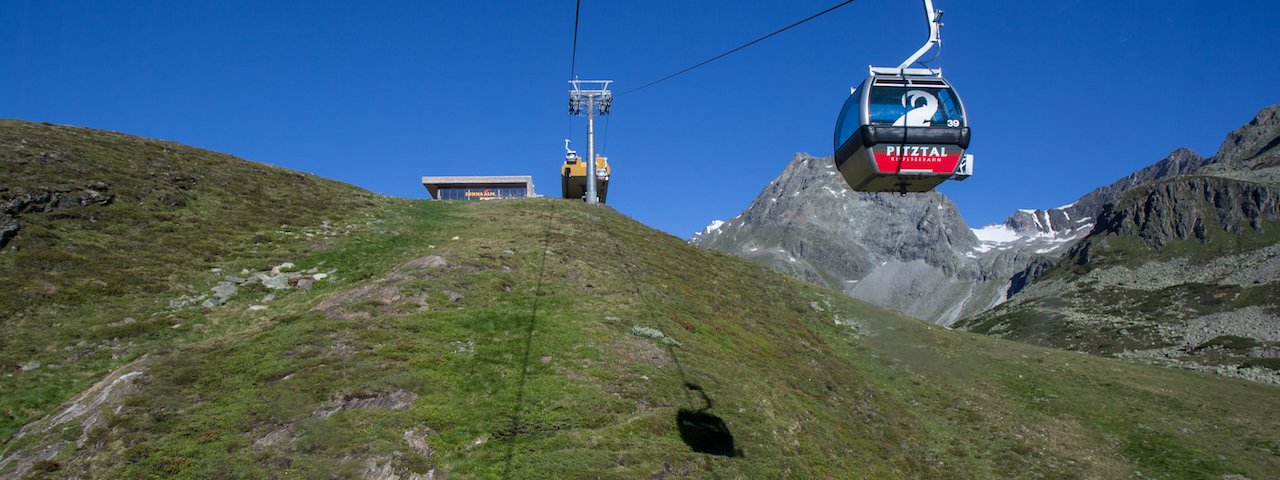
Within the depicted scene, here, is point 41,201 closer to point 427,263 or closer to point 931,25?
point 427,263

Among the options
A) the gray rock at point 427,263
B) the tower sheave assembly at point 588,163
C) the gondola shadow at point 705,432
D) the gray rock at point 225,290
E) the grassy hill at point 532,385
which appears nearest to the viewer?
the grassy hill at point 532,385

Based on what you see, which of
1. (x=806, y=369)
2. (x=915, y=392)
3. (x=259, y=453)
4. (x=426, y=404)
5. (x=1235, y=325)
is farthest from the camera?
(x=1235, y=325)

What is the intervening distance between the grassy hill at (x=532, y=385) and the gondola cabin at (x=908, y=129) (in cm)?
741

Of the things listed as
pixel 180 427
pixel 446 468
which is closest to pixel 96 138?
pixel 180 427

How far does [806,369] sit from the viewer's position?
30.4m

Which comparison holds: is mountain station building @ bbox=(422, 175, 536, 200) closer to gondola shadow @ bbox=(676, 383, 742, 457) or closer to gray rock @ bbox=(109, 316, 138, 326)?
gray rock @ bbox=(109, 316, 138, 326)

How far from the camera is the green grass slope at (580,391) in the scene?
16.1 m

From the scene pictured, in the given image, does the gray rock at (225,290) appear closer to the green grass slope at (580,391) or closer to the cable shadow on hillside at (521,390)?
the green grass slope at (580,391)

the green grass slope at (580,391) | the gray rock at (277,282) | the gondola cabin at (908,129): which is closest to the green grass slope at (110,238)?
the green grass slope at (580,391)

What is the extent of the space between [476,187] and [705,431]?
7087 cm

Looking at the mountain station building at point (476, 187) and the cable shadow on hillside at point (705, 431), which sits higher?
the mountain station building at point (476, 187)

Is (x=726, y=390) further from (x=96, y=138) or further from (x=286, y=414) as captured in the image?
(x=96, y=138)

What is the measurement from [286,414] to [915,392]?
27.4 meters

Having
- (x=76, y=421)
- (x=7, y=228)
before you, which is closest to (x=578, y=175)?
(x=7, y=228)
